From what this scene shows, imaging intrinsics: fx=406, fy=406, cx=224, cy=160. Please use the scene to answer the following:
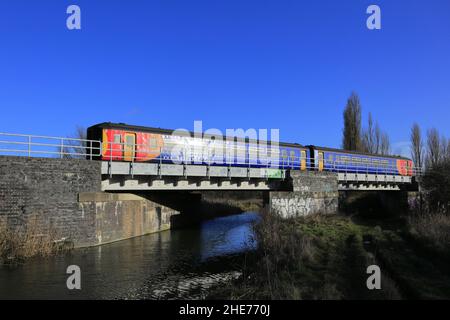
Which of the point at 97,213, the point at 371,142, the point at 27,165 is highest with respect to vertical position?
the point at 371,142

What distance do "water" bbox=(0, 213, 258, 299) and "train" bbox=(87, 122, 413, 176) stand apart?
4.78 m

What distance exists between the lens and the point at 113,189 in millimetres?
20734

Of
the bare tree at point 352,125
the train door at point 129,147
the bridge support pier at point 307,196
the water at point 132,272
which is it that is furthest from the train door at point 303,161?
the bare tree at point 352,125

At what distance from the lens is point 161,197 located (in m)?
27.6

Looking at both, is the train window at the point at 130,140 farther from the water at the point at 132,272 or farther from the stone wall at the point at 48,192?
the water at the point at 132,272

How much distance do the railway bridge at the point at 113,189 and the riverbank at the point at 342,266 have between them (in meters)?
7.17

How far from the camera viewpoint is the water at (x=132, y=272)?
37.7ft

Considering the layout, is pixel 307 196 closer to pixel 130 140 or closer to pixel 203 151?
pixel 203 151

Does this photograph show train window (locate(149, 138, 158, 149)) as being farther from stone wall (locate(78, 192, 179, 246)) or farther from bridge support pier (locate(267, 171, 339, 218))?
bridge support pier (locate(267, 171, 339, 218))

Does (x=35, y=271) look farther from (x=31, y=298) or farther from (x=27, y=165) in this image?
(x=27, y=165)

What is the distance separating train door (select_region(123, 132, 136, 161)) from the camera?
2216cm
